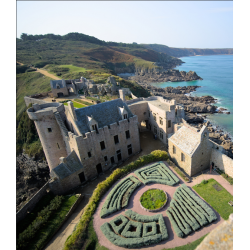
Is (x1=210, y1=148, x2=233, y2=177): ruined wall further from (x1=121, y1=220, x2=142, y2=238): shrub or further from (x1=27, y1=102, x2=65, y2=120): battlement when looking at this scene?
(x1=27, y1=102, x2=65, y2=120): battlement

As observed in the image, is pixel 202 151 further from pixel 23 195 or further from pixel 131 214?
pixel 23 195

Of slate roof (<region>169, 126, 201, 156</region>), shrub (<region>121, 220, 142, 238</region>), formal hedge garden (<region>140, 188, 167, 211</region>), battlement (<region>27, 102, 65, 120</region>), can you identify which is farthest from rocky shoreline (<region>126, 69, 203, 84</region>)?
shrub (<region>121, 220, 142, 238</region>)

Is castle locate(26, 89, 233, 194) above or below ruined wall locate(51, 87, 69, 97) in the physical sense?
below

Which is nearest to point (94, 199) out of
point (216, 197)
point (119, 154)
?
Answer: point (119, 154)

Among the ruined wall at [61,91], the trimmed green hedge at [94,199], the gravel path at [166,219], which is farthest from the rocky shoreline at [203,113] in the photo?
the ruined wall at [61,91]

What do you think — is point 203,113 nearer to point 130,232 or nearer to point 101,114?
point 101,114

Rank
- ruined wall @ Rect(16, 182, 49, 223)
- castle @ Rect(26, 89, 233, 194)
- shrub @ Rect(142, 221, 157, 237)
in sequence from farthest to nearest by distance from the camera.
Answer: castle @ Rect(26, 89, 233, 194) → ruined wall @ Rect(16, 182, 49, 223) → shrub @ Rect(142, 221, 157, 237)
